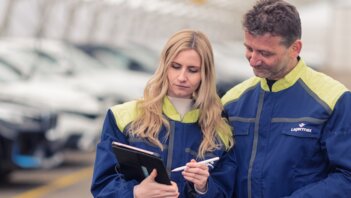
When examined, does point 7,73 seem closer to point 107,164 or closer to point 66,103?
point 66,103

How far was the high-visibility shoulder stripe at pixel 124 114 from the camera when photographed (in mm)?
3613

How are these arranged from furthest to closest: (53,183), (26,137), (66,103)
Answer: (66,103)
(53,183)
(26,137)

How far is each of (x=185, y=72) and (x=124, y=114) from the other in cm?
28

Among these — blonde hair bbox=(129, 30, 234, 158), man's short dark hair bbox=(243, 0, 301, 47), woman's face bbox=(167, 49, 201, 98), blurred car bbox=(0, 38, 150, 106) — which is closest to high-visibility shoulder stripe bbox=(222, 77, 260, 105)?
blonde hair bbox=(129, 30, 234, 158)

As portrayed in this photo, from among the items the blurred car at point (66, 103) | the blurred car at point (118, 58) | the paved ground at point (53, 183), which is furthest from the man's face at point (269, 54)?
the blurred car at point (118, 58)

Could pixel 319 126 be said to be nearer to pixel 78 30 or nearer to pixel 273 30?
pixel 273 30

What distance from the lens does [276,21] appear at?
3443mm

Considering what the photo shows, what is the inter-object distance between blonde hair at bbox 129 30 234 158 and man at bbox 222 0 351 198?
0.31 feet

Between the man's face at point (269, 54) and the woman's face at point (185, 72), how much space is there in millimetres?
221

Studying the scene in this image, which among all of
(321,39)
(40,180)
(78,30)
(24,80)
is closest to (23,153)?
(40,180)

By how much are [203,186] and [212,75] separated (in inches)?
18.0

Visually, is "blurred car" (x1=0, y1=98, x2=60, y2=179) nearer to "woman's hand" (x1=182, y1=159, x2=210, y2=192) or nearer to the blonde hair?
the blonde hair

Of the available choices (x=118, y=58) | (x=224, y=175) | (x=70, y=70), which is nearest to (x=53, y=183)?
(x=70, y=70)

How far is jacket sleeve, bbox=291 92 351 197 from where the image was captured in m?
3.42
